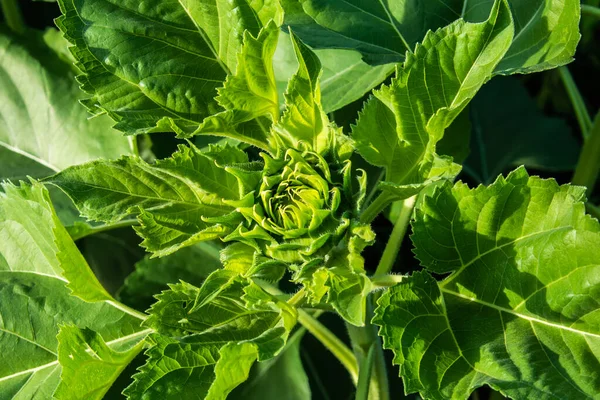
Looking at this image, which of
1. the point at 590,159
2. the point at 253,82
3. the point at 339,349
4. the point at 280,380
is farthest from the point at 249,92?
the point at 590,159

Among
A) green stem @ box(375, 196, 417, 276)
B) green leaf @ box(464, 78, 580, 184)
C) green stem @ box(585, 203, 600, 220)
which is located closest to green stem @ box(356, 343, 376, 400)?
green stem @ box(375, 196, 417, 276)

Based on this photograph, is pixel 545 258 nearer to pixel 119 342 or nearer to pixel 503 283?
pixel 503 283

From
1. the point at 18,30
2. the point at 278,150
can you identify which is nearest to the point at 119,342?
the point at 278,150

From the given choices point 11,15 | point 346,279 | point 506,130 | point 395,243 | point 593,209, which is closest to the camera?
point 346,279

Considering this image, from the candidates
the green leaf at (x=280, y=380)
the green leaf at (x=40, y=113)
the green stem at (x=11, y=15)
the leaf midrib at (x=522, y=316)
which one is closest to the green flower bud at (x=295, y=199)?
the leaf midrib at (x=522, y=316)

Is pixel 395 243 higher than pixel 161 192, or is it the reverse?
pixel 161 192

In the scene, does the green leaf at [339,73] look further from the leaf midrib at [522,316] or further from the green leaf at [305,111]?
the leaf midrib at [522,316]

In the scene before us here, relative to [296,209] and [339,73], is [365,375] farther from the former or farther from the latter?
[339,73]
